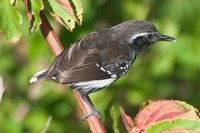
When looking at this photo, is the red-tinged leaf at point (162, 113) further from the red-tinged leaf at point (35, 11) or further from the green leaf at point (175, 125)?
the red-tinged leaf at point (35, 11)

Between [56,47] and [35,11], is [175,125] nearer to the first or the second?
[56,47]

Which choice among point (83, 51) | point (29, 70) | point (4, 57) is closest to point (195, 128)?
point (83, 51)

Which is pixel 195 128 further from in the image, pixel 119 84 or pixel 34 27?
pixel 119 84

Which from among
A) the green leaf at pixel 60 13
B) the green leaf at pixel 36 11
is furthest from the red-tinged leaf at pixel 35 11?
the green leaf at pixel 60 13

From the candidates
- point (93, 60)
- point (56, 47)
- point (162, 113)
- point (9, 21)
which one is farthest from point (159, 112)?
point (93, 60)

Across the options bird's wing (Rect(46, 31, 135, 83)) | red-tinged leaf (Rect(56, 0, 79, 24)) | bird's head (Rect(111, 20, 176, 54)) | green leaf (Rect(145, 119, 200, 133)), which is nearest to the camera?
green leaf (Rect(145, 119, 200, 133))

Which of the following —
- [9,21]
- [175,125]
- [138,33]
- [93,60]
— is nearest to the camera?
[175,125]

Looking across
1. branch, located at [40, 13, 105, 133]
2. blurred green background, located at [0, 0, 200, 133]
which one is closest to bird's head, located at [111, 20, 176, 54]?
blurred green background, located at [0, 0, 200, 133]

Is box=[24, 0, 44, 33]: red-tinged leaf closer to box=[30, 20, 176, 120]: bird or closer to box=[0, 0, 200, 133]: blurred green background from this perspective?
box=[30, 20, 176, 120]: bird
